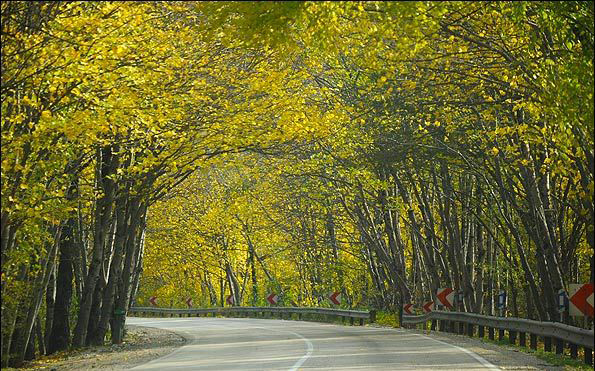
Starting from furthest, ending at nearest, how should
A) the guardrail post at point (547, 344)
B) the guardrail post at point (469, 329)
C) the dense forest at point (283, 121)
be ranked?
the guardrail post at point (469, 329)
the guardrail post at point (547, 344)
the dense forest at point (283, 121)

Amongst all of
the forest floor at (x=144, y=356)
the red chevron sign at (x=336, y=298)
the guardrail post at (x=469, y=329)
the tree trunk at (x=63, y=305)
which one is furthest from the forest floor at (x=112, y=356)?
the red chevron sign at (x=336, y=298)

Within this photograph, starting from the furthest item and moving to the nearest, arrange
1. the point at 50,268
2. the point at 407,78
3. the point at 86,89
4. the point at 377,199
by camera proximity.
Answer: the point at 377,199 → the point at 50,268 → the point at 407,78 → the point at 86,89

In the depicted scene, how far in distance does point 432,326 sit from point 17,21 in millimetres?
24270

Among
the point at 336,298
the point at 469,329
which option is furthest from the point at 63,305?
the point at 336,298

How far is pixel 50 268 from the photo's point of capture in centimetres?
2534

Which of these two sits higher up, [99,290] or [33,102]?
[33,102]

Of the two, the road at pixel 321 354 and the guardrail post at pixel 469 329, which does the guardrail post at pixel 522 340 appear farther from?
the guardrail post at pixel 469 329

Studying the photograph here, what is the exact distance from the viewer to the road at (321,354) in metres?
18.1

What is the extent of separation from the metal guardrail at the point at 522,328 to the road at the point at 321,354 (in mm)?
1728

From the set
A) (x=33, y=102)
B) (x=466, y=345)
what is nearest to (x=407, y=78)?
(x=466, y=345)

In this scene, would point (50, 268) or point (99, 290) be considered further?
point (99, 290)

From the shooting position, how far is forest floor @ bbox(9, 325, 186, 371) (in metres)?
20.6

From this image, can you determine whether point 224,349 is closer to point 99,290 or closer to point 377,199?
point 99,290

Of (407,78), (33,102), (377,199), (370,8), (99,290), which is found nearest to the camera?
(370,8)
